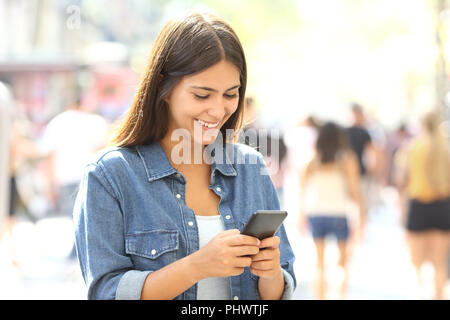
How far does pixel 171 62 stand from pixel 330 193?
403 centimetres

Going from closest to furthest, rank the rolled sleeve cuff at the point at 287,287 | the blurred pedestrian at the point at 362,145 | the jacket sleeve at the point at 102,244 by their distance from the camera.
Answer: the jacket sleeve at the point at 102,244, the rolled sleeve cuff at the point at 287,287, the blurred pedestrian at the point at 362,145

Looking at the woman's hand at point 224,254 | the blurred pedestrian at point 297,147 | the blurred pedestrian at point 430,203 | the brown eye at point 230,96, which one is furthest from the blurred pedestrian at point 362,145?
the woman's hand at point 224,254

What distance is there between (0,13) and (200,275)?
36.9ft

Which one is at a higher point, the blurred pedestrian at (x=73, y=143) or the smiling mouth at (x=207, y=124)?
the blurred pedestrian at (x=73, y=143)

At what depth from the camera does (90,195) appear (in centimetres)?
181

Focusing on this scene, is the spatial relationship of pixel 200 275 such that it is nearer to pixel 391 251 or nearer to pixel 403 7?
pixel 391 251

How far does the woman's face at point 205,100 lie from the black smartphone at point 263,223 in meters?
0.38

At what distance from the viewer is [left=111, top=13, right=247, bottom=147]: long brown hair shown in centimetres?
191

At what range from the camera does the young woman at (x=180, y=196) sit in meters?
1.79

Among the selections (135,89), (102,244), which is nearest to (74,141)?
(135,89)

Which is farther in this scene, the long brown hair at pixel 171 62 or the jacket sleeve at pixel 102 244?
the long brown hair at pixel 171 62

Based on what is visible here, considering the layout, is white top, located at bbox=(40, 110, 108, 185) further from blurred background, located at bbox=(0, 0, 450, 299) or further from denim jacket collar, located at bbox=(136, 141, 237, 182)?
denim jacket collar, located at bbox=(136, 141, 237, 182)

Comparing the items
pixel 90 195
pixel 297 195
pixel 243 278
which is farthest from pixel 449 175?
pixel 90 195

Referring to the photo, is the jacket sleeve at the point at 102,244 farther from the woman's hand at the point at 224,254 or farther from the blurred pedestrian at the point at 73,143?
the blurred pedestrian at the point at 73,143
